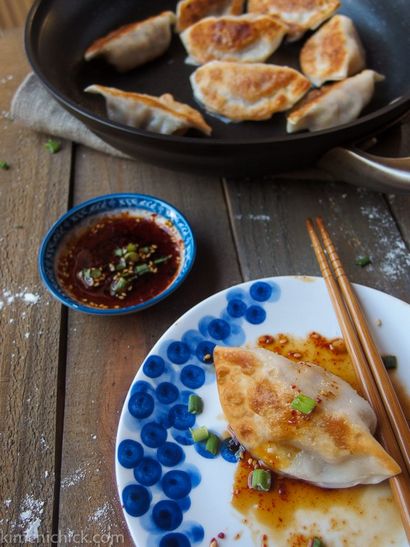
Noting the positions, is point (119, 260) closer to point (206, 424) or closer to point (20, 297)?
point (20, 297)

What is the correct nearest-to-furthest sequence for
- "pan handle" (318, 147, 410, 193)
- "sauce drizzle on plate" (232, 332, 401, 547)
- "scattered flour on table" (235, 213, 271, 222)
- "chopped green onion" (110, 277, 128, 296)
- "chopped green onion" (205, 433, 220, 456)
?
"sauce drizzle on plate" (232, 332, 401, 547), "chopped green onion" (205, 433, 220, 456), "pan handle" (318, 147, 410, 193), "chopped green onion" (110, 277, 128, 296), "scattered flour on table" (235, 213, 271, 222)

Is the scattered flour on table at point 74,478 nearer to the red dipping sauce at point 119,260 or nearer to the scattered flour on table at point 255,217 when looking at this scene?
the red dipping sauce at point 119,260

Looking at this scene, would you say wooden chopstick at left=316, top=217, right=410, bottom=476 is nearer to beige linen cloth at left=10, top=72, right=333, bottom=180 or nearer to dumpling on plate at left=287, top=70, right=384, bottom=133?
dumpling on plate at left=287, top=70, right=384, bottom=133

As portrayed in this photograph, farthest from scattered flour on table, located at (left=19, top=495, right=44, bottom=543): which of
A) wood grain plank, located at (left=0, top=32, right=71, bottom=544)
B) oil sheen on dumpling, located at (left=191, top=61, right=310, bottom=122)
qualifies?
oil sheen on dumpling, located at (left=191, top=61, right=310, bottom=122)

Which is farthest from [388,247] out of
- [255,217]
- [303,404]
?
[303,404]

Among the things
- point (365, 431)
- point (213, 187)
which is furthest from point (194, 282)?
point (365, 431)

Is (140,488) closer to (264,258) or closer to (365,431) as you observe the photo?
(365,431)
